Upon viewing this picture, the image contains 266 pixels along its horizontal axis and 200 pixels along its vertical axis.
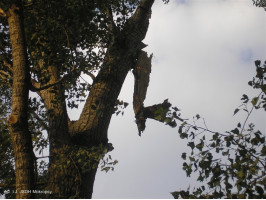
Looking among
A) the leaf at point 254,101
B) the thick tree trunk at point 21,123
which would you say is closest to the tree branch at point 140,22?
the thick tree trunk at point 21,123

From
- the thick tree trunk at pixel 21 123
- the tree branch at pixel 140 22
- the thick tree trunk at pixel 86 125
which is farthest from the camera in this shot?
the tree branch at pixel 140 22

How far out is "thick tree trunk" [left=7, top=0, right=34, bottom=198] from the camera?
4.87 metres

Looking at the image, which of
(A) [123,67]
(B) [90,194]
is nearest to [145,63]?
(A) [123,67]

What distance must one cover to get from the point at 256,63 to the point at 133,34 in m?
5.45

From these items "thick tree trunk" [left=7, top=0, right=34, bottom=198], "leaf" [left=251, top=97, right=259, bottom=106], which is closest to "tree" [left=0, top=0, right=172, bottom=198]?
→ "thick tree trunk" [left=7, top=0, right=34, bottom=198]

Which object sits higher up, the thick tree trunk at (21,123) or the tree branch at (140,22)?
the tree branch at (140,22)

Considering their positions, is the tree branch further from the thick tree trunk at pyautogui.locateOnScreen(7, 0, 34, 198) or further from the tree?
the thick tree trunk at pyautogui.locateOnScreen(7, 0, 34, 198)

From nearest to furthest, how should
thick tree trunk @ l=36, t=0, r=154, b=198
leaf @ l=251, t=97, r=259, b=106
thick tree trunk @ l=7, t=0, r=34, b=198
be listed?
leaf @ l=251, t=97, r=259, b=106
thick tree trunk @ l=7, t=0, r=34, b=198
thick tree trunk @ l=36, t=0, r=154, b=198

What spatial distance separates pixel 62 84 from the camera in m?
7.61

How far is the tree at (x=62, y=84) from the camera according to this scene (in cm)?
519

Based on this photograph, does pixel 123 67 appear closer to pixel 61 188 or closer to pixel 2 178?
pixel 61 188

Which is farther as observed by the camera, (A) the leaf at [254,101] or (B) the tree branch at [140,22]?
(B) the tree branch at [140,22]

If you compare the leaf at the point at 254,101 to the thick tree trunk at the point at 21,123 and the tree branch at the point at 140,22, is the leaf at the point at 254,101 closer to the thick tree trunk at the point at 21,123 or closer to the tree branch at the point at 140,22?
the thick tree trunk at the point at 21,123

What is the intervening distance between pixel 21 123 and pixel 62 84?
2.69 meters
